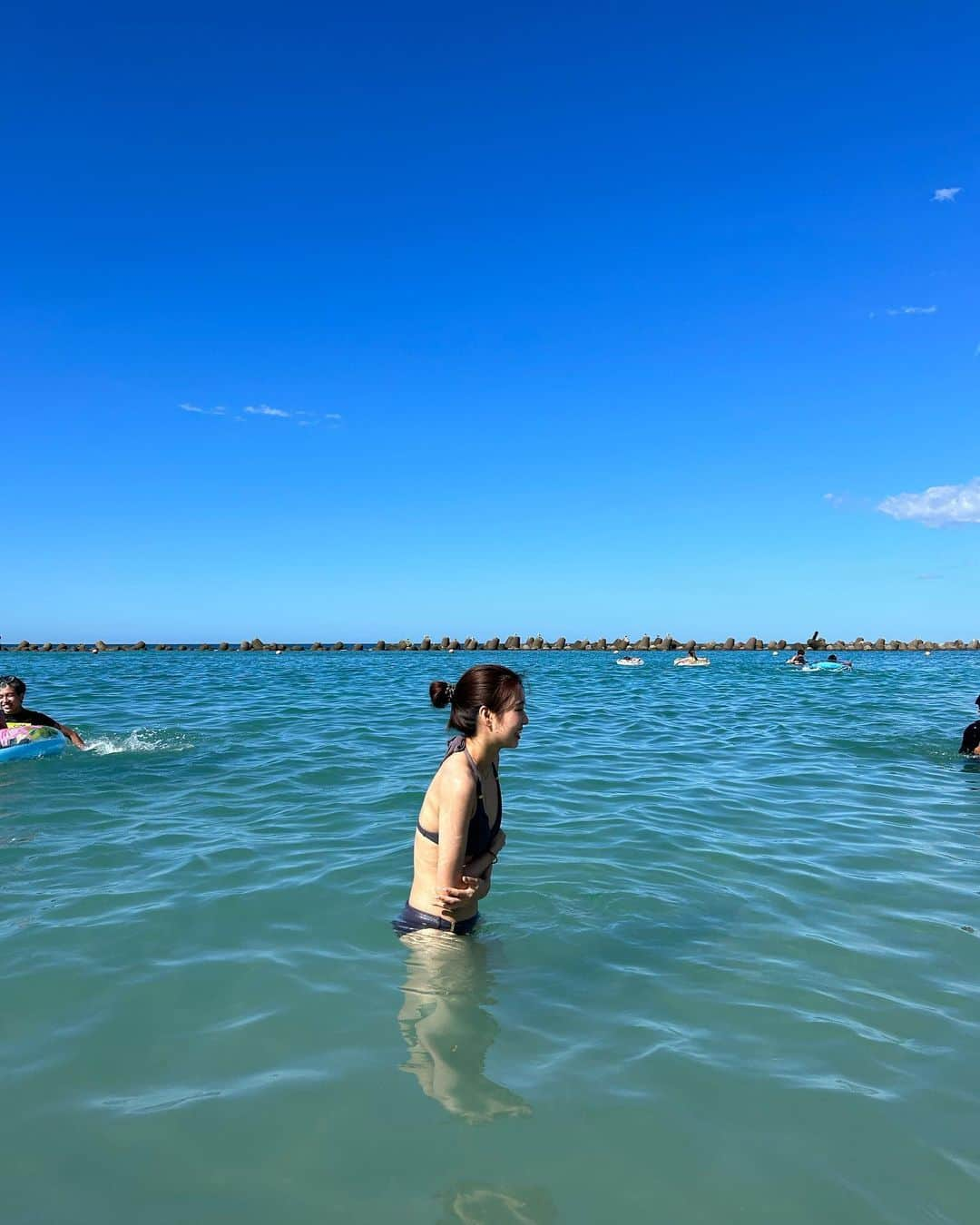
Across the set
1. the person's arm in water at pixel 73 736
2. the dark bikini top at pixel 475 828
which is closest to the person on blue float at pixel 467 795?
the dark bikini top at pixel 475 828

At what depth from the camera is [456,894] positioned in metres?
4.45

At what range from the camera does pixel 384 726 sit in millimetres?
16641

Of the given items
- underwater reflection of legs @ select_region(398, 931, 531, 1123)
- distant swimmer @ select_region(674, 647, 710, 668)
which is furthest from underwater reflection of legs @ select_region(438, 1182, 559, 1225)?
distant swimmer @ select_region(674, 647, 710, 668)

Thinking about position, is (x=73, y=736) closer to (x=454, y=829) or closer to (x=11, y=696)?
(x=11, y=696)

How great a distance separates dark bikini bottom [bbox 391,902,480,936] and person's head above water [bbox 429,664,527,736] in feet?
4.17

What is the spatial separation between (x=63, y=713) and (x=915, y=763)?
17969 mm

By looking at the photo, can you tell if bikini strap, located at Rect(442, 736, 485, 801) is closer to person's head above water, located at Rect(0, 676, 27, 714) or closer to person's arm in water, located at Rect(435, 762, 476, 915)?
person's arm in water, located at Rect(435, 762, 476, 915)

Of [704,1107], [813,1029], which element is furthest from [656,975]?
[704,1107]

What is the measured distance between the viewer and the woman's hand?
14.6 ft

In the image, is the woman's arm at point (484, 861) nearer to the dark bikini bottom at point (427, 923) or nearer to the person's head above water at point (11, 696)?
the dark bikini bottom at point (427, 923)

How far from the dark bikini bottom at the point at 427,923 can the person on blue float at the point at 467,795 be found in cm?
1

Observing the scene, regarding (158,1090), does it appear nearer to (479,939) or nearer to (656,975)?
(479,939)

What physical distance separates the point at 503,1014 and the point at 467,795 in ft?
3.78

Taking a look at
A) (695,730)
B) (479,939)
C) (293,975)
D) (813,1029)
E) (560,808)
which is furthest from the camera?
(695,730)
